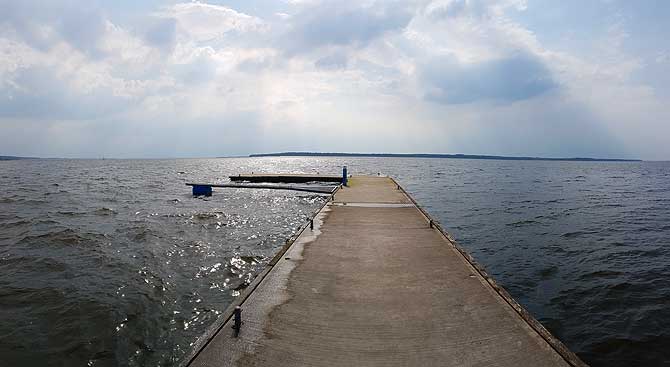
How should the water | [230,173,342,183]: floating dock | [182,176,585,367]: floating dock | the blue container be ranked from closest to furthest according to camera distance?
[182,176,585,367]: floating dock
the water
the blue container
[230,173,342,183]: floating dock

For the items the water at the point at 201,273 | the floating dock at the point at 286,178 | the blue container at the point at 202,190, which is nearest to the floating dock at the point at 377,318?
the water at the point at 201,273

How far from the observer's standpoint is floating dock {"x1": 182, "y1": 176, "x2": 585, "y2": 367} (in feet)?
12.9

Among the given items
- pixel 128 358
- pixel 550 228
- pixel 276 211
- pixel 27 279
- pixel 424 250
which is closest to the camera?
pixel 128 358

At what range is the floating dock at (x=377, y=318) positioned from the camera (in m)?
3.92

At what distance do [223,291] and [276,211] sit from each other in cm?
1186

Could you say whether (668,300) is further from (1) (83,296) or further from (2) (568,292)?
(1) (83,296)

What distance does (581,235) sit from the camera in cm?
1564

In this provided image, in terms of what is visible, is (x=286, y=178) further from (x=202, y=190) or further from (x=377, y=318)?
(x=377, y=318)

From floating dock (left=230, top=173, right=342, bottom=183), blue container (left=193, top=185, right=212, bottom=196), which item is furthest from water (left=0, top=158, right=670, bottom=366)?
floating dock (left=230, top=173, right=342, bottom=183)

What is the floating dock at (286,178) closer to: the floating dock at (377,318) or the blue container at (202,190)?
the blue container at (202,190)

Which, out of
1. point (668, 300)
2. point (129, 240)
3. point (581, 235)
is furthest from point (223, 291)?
point (581, 235)

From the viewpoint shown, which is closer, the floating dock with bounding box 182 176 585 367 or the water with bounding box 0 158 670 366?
the floating dock with bounding box 182 176 585 367

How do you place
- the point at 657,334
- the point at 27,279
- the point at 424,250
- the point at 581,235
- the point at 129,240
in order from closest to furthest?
1. the point at 657,334
2. the point at 424,250
3. the point at 27,279
4. the point at 129,240
5. the point at 581,235

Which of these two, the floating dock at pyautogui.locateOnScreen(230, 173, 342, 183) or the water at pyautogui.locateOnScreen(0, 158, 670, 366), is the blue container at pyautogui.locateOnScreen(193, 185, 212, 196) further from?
the floating dock at pyautogui.locateOnScreen(230, 173, 342, 183)
